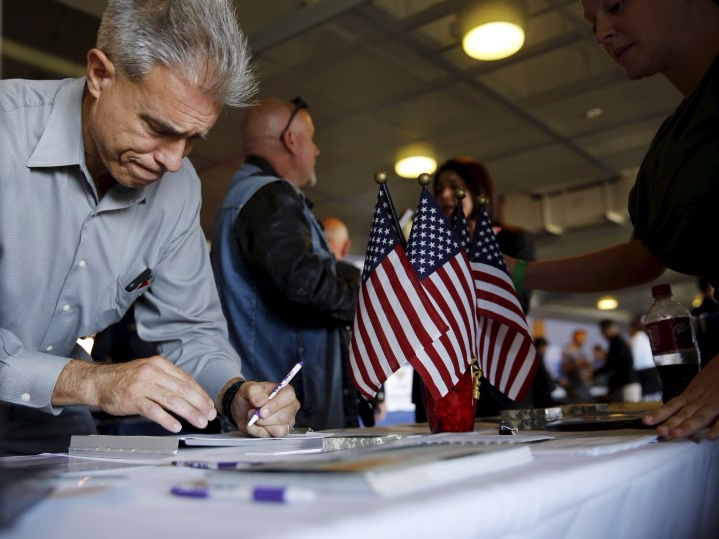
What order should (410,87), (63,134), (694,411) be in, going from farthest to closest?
(410,87), (63,134), (694,411)

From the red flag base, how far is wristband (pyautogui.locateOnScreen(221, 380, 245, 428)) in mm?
346

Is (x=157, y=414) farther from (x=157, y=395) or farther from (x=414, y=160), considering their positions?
(x=414, y=160)

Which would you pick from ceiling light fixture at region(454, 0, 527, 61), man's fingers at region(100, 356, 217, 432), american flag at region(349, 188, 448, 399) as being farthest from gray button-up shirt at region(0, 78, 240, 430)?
ceiling light fixture at region(454, 0, 527, 61)

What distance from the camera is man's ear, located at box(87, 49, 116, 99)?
1095 mm

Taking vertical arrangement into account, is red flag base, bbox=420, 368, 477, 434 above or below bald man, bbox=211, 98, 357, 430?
below

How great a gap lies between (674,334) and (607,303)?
14128 mm

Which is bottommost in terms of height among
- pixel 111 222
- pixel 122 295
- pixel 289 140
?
pixel 122 295

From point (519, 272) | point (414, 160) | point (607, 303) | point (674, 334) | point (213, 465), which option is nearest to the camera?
point (213, 465)

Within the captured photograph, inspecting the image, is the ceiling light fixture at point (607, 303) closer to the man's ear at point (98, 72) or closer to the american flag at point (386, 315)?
Result: the american flag at point (386, 315)

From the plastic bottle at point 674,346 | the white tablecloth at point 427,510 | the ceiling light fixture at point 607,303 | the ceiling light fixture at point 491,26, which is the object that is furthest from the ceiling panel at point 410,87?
the ceiling light fixture at point 607,303

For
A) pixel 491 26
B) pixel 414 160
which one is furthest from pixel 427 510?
pixel 414 160

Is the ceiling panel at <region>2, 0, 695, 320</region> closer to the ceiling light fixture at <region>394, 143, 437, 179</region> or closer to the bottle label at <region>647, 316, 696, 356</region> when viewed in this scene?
the ceiling light fixture at <region>394, 143, 437, 179</region>

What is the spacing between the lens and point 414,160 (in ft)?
19.0

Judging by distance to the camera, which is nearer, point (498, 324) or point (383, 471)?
point (383, 471)
